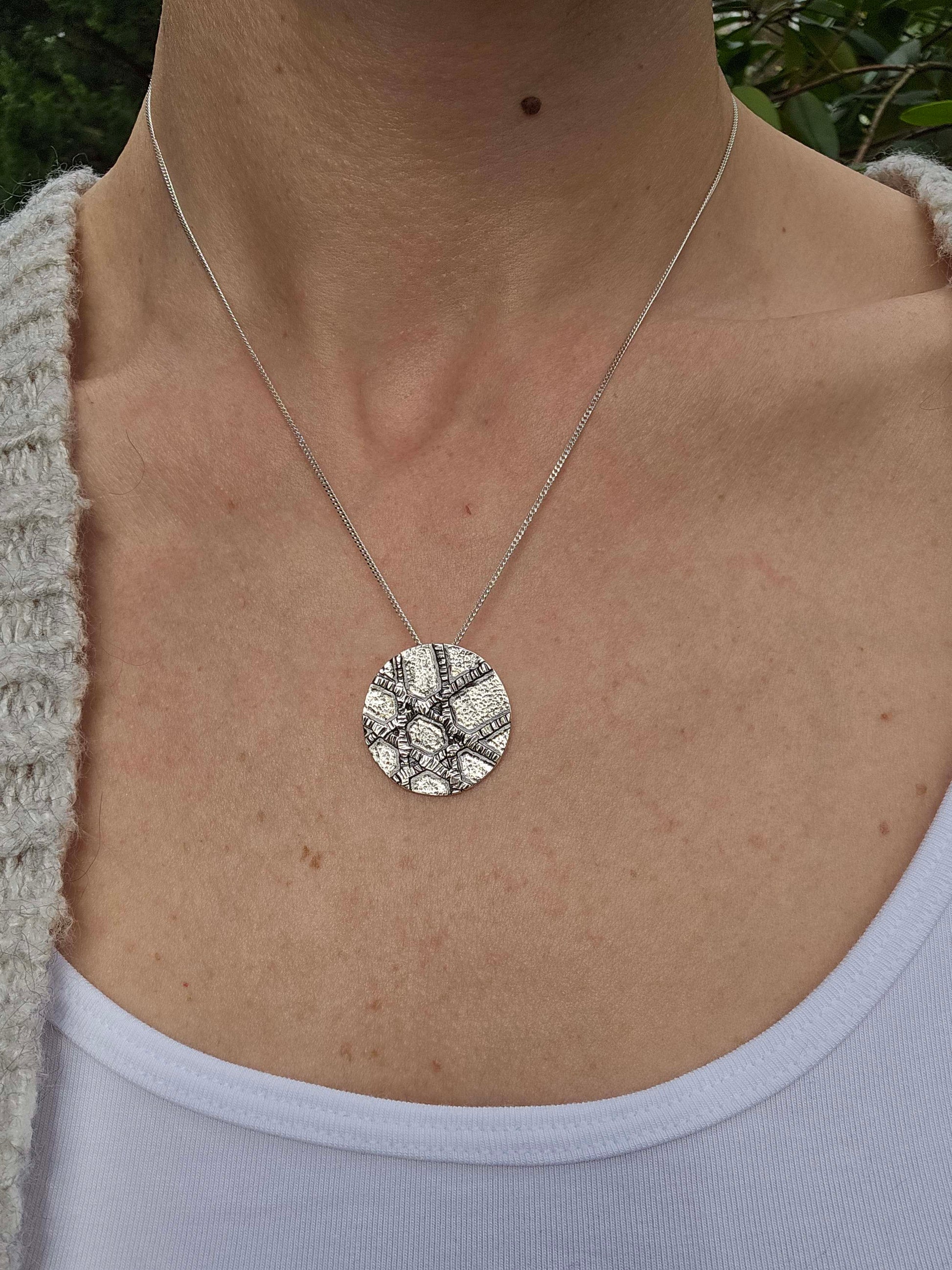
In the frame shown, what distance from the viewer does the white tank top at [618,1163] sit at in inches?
26.5

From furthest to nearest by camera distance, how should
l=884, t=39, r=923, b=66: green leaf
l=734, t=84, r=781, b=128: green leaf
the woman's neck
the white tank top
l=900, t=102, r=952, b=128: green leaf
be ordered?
l=884, t=39, r=923, b=66: green leaf < l=734, t=84, r=781, b=128: green leaf < l=900, t=102, r=952, b=128: green leaf < the woman's neck < the white tank top

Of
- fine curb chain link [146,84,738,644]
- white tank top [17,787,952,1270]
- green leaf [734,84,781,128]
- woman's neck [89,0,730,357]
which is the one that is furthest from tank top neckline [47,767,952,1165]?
green leaf [734,84,781,128]

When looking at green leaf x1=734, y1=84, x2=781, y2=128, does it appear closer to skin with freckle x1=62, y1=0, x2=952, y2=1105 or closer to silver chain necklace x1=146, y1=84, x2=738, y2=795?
skin with freckle x1=62, y1=0, x2=952, y2=1105

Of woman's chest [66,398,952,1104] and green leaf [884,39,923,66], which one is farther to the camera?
green leaf [884,39,923,66]

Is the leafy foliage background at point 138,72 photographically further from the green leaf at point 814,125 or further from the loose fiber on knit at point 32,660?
the loose fiber on knit at point 32,660

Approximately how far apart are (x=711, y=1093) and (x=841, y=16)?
4.94ft

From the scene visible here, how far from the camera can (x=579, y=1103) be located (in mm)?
698

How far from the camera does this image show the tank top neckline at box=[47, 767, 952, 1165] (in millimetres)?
682

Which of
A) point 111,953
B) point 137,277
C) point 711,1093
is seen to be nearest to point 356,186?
point 137,277

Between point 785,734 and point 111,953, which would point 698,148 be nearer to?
point 785,734

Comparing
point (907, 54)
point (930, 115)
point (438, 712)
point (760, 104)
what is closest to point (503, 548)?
point (438, 712)

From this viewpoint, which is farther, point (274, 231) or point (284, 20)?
point (274, 231)

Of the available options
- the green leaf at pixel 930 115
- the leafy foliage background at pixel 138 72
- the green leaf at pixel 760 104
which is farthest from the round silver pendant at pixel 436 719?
the leafy foliage background at pixel 138 72

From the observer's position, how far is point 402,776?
0.83 meters
